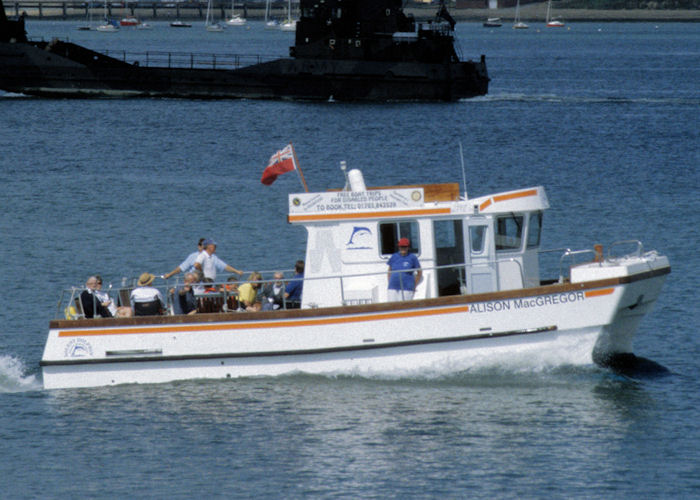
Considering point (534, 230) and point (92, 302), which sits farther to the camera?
point (92, 302)

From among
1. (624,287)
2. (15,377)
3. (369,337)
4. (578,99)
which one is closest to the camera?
(624,287)

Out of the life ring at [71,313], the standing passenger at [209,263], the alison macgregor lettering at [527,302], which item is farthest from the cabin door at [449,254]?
the life ring at [71,313]

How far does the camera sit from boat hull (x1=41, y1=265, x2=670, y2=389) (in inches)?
867

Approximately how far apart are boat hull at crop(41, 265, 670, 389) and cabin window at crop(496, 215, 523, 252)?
1.42 metres

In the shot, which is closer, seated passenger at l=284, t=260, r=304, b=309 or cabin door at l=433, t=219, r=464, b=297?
cabin door at l=433, t=219, r=464, b=297

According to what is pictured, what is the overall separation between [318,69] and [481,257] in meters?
61.0

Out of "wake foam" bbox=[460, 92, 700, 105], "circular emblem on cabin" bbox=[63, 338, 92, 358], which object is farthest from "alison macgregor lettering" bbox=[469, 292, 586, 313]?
"wake foam" bbox=[460, 92, 700, 105]

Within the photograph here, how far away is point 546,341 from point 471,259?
6.68 feet

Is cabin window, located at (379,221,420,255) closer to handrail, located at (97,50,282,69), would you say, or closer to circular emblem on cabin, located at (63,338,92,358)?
circular emblem on cabin, located at (63,338,92,358)

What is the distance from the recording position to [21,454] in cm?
2050

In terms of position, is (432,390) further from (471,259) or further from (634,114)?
(634,114)

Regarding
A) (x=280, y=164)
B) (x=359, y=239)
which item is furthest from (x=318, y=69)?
(x=359, y=239)

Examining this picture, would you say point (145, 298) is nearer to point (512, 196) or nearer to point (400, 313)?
point (400, 313)

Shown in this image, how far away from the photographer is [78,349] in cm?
2298
